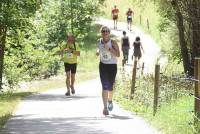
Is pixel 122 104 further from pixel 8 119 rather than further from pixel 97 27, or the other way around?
pixel 97 27

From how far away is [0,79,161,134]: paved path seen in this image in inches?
487

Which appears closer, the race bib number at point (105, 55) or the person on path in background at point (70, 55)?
the race bib number at point (105, 55)

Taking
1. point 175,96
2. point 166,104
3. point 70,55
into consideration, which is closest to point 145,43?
point 70,55

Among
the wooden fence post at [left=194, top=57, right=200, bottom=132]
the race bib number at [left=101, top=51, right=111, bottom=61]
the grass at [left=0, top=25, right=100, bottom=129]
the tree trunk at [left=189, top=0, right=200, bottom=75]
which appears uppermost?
the tree trunk at [left=189, top=0, right=200, bottom=75]

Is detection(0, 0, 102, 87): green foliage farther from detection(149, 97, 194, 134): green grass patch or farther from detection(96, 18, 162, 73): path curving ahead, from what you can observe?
detection(149, 97, 194, 134): green grass patch

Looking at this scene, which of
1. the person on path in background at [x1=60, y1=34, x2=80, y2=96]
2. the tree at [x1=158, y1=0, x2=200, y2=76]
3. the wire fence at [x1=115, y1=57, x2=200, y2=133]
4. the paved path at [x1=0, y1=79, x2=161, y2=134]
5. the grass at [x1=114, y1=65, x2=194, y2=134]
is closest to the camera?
the wire fence at [x1=115, y1=57, x2=200, y2=133]

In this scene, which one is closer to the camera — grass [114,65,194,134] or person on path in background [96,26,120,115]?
grass [114,65,194,134]

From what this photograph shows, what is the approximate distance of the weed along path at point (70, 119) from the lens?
12383mm

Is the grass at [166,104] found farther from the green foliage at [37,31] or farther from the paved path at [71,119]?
the green foliage at [37,31]

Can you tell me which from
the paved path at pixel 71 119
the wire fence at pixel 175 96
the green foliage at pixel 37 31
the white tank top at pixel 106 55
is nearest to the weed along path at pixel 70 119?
the paved path at pixel 71 119

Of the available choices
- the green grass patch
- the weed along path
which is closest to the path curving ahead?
the weed along path

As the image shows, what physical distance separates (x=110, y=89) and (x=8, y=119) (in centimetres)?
239

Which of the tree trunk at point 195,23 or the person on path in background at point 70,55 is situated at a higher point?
the tree trunk at point 195,23

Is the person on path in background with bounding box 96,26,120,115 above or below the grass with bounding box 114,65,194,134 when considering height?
above
